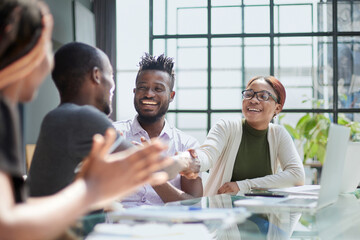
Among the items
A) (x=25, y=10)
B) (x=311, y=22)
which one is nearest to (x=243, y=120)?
(x=25, y=10)

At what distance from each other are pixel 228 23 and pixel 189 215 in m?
4.95

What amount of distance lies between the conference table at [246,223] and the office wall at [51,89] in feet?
11.6

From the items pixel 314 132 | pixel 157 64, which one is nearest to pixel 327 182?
pixel 157 64

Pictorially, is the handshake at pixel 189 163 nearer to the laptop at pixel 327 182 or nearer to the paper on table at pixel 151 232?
the laptop at pixel 327 182

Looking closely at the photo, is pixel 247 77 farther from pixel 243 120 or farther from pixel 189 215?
pixel 189 215

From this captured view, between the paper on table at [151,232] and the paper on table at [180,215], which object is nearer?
the paper on table at [151,232]

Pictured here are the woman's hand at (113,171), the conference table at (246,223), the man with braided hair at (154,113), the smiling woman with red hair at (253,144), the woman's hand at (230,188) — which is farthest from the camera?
the man with braided hair at (154,113)

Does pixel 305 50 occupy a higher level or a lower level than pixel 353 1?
lower

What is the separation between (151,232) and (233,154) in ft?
5.98

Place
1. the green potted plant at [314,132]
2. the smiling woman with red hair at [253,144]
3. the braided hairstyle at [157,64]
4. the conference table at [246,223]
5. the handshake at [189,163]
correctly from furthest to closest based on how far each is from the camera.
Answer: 1. the green potted plant at [314,132]
2. the braided hairstyle at [157,64]
3. the smiling woman with red hair at [253,144]
4. the handshake at [189,163]
5. the conference table at [246,223]

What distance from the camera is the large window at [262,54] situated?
573 cm

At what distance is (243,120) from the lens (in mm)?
2914

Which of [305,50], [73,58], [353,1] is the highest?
[353,1]

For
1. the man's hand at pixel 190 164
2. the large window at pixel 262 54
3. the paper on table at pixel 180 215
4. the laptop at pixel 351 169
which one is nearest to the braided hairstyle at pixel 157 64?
the man's hand at pixel 190 164
